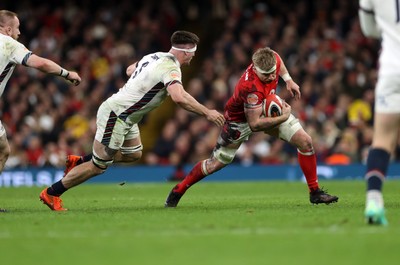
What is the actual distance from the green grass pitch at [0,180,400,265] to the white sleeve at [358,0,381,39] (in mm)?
1741

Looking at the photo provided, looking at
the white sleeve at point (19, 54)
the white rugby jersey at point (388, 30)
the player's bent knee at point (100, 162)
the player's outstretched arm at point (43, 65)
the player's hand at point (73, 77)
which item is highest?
the white rugby jersey at point (388, 30)

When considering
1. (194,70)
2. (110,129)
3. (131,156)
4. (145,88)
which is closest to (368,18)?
(145,88)

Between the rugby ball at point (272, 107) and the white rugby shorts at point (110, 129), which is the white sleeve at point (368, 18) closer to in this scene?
the rugby ball at point (272, 107)

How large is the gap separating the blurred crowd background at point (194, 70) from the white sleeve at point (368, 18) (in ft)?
43.6

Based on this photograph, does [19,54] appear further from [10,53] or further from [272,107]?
[272,107]

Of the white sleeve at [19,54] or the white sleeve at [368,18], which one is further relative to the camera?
the white sleeve at [19,54]

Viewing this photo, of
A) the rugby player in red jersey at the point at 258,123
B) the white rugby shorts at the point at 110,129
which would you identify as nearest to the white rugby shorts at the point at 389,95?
the rugby player in red jersey at the point at 258,123

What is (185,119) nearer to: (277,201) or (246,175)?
(246,175)

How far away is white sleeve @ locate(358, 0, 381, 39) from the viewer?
832 centimetres

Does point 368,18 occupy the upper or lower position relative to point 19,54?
upper

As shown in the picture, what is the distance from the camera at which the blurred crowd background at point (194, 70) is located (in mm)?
22578

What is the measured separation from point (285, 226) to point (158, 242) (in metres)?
1.52

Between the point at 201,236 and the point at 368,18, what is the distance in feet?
8.22

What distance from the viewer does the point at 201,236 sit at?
25.3ft
